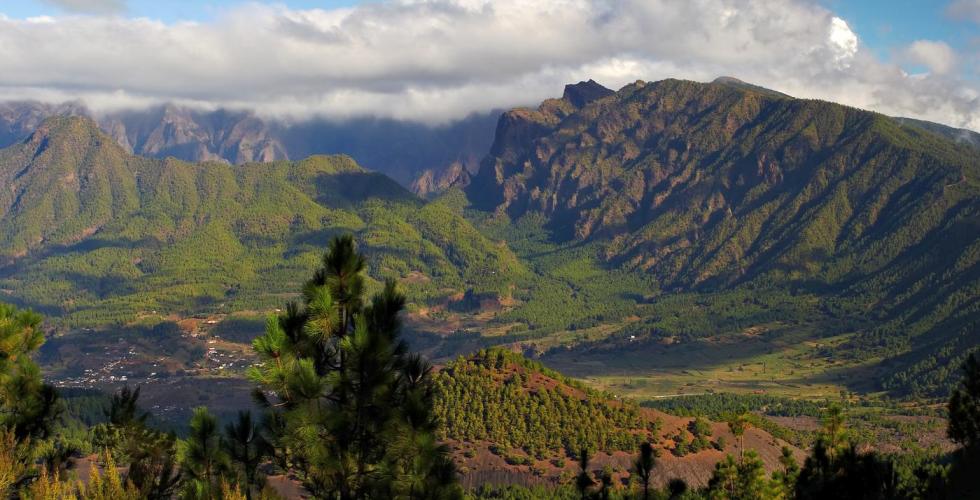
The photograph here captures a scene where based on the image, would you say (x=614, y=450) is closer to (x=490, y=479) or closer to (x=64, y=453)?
(x=490, y=479)

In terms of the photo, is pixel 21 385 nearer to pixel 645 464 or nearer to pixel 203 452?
pixel 203 452

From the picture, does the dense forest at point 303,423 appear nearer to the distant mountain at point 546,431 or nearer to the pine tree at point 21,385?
the pine tree at point 21,385

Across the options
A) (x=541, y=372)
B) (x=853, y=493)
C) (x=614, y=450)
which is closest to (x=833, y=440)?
(x=853, y=493)

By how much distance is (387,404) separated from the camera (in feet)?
105

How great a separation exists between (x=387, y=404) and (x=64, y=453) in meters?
21.9

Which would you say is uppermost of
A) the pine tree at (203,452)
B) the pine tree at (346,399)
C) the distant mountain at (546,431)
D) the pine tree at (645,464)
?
the pine tree at (346,399)

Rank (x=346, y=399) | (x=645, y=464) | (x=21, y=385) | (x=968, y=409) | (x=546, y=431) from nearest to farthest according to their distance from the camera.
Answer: (x=346, y=399)
(x=21, y=385)
(x=645, y=464)
(x=968, y=409)
(x=546, y=431)

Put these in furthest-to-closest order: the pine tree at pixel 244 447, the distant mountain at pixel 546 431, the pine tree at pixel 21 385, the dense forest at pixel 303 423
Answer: the distant mountain at pixel 546 431 < the pine tree at pixel 21 385 < the pine tree at pixel 244 447 < the dense forest at pixel 303 423

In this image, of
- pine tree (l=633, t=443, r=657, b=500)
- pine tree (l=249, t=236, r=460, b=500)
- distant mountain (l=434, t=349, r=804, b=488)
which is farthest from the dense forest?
distant mountain (l=434, t=349, r=804, b=488)

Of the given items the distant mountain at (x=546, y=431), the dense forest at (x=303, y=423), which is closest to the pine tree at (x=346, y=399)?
the dense forest at (x=303, y=423)

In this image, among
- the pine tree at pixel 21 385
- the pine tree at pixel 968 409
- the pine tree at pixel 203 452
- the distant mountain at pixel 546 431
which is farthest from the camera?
the distant mountain at pixel 546 431

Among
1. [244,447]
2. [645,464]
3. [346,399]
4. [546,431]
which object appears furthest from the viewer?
[546,431]

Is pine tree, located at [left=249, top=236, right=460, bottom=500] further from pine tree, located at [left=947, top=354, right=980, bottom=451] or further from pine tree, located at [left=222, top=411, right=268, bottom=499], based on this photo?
pine tree, located at [left=947, top=354, right=980, bottom=451]

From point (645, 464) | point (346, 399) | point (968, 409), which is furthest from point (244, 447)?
point (968, 409)
